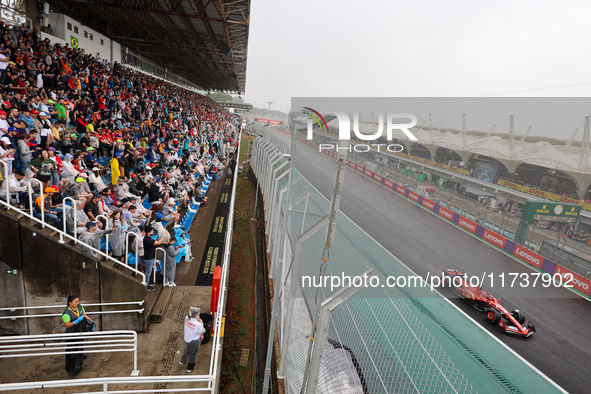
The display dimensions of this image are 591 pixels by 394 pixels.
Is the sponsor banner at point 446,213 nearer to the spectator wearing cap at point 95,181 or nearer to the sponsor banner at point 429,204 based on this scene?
the sponsor banner at point 429,204

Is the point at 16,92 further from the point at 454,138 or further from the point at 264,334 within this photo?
the point at 454,138

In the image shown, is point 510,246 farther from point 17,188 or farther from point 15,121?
point 15,121

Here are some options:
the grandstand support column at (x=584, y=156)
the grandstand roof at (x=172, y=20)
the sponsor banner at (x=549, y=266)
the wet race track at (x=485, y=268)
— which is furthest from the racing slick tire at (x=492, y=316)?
the grandstand support column at (x=584, y=156)

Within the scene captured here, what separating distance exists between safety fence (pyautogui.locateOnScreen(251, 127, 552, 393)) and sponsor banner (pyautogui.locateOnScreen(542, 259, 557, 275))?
8910 millimetres

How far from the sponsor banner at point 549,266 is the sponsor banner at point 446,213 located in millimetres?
7715

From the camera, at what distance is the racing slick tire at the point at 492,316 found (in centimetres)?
935

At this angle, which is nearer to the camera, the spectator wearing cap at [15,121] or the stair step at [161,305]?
the stair step at [161,305]

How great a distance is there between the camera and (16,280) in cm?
546

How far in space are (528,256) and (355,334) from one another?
17415 millimetres

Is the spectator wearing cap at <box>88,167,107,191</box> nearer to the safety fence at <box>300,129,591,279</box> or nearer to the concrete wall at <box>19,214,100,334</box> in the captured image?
the concrete wall at <box>19,214,100,334</box>

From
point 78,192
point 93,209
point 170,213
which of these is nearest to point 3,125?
point 78,192

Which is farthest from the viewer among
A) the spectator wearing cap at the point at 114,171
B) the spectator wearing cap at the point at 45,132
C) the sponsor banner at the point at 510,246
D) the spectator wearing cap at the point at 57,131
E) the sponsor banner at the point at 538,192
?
the sponsor banner at the point at 538,192

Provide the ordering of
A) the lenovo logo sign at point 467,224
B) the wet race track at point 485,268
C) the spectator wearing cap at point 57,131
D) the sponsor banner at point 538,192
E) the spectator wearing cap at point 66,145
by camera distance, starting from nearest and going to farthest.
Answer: the spectator wearing cap at point 66,145
the spectator wearing cap at point 57,131
the wet race track at point 485,268
the lenovo logo sign at point 467,224
the sponsor banner at point 538,192

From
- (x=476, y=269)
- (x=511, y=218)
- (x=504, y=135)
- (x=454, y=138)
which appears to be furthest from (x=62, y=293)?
(x=504, y=135)
